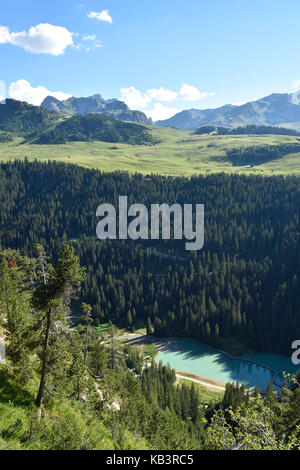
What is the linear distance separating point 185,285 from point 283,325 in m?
59.1

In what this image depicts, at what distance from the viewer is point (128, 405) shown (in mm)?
48219

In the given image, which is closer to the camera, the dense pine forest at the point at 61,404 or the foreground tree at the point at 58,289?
the dense pine forest at the point at 61,404

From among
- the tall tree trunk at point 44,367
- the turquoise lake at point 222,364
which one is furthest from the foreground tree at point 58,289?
the turquoise lake at point 222,364

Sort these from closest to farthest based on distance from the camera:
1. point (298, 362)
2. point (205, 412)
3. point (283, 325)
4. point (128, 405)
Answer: point (128, 405) < point (205, 412) < point (298, 362) < point (283, 325)

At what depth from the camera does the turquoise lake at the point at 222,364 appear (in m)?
128

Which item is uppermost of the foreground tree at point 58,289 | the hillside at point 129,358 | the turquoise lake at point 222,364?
the foreground tree at point 58,289

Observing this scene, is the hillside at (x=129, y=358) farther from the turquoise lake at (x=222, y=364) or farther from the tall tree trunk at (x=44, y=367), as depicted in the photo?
the turquoise lake at (x=222, y=364)

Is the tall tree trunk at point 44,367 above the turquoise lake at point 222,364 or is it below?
above

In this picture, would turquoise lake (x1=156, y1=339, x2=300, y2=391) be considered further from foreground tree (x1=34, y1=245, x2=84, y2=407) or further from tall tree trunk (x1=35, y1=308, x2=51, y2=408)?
foreground tree (x1=34, y1=245, x2=84, y2=407)

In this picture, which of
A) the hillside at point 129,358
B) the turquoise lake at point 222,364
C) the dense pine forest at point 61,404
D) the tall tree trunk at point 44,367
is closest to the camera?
A: the dense pine forest at point 61,404

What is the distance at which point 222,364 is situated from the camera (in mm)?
A: 139125

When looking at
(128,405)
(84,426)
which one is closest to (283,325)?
(128,405)

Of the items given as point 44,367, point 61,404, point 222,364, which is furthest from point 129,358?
point 44,367
